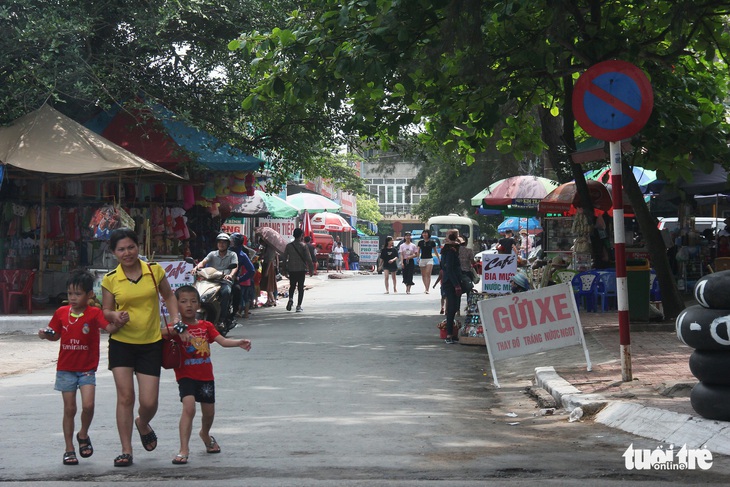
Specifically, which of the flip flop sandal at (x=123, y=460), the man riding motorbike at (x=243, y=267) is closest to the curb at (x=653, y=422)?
the flip flop sandal at (x=123, y=460)

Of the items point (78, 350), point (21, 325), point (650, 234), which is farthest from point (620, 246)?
point (21, 325)

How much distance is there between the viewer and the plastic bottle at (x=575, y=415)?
28.6 feet

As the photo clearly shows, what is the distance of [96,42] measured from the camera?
2050 centimetres

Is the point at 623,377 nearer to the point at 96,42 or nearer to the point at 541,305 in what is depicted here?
the point at 541,305

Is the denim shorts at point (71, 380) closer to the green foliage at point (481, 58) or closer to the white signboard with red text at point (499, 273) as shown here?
the green foliage at point (481, 58)

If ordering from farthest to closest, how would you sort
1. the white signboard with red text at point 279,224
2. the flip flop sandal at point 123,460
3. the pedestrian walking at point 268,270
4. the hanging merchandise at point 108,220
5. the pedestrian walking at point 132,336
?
the white signboard with red text at point 279,224, the pedestrian walking at point 268,270, the hanging merchandise at point 108,220, the pedestrian walking at point 132,336, the flip flop sandal at point 123,460

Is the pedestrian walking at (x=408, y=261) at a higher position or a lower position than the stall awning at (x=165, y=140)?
lower

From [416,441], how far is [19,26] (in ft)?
47.4

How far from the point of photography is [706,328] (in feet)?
24.6

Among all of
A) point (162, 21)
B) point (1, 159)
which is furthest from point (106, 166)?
point (162, 21)

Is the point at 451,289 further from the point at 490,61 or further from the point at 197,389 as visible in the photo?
the point at 197,389

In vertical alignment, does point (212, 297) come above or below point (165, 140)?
below

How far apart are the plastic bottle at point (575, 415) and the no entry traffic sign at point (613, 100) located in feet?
8.15

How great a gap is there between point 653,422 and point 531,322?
3.70 meters
